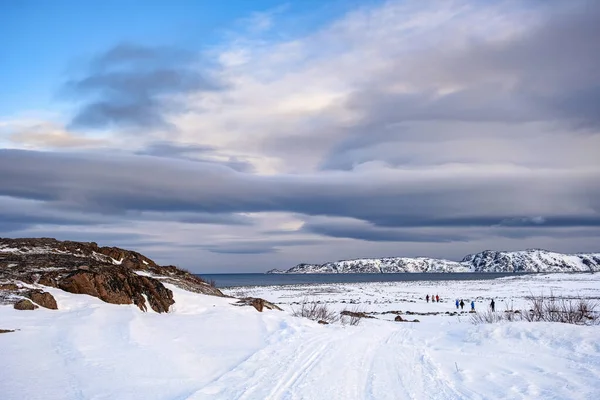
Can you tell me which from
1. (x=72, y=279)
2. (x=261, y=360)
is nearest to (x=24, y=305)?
(x=72, y=279)

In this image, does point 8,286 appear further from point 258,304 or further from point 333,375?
point 333,375

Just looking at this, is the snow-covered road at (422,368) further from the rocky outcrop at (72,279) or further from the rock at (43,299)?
the rock at (43,299)

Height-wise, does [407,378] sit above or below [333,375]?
below

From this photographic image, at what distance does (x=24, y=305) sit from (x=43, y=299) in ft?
2.60

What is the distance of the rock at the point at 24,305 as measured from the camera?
15492 mm

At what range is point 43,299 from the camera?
16.3 metres

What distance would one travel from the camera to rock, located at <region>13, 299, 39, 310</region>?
50.8 ft

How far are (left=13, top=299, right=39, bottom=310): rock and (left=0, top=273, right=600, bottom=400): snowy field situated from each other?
0.84 ft

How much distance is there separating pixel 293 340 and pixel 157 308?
679cm

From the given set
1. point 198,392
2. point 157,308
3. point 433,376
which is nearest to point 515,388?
point 433,376

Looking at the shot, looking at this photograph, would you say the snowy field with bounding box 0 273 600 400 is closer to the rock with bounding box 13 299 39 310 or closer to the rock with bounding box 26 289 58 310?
the rock with bounding box 13 299 39 310

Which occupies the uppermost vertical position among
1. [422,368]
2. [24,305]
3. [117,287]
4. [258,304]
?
[117,287]

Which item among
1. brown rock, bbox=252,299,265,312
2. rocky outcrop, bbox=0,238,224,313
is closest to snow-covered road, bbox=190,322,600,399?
rocky outcrop, bbox=0,238,224,313

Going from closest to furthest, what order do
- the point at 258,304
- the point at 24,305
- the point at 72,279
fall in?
the point at 24,305 → the point at 72,279 → the point at 258,304
